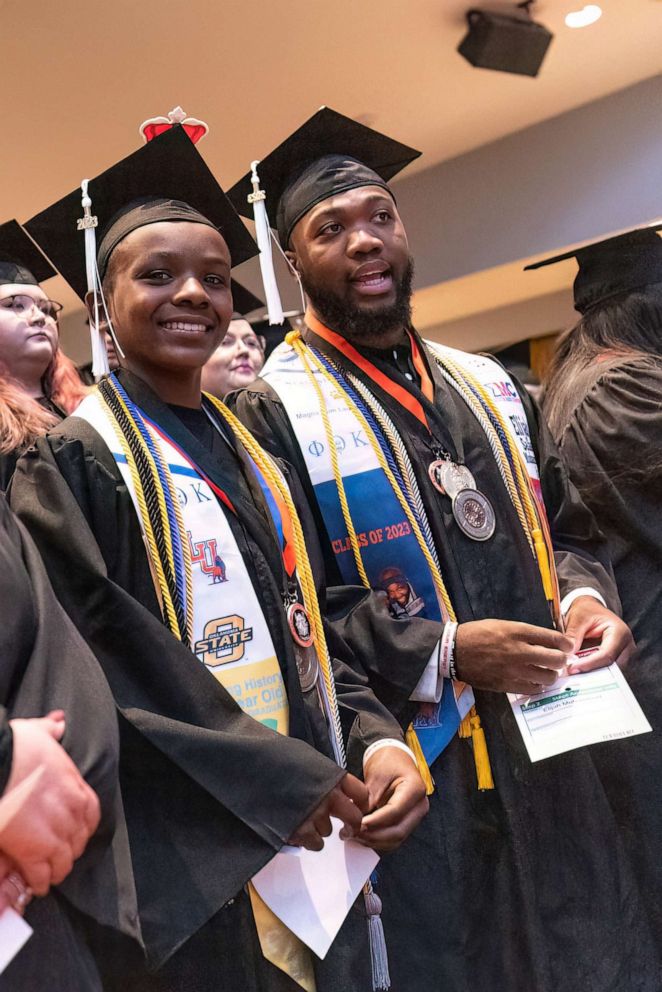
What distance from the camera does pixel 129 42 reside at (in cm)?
475

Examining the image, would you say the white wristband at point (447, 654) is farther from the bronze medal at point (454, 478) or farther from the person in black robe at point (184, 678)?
the bronze medal at point (454, 478)

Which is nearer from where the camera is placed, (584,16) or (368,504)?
(368,504)

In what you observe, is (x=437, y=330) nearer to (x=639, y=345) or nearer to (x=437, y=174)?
(x=437, y=174)

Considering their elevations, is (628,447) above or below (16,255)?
below

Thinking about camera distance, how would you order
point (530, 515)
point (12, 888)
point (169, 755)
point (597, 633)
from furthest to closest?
point (530, 515)
point (597, 633)
point (169, 755)
point (12, 888)

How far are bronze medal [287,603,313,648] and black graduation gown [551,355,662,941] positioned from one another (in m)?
0.93

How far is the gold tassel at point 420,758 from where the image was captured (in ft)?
6.30

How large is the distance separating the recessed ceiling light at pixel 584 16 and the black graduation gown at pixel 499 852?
12.5 ft

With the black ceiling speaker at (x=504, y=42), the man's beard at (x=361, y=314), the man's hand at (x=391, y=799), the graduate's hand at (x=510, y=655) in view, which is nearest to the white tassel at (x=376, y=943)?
the man's hand at (x=391, y=799)

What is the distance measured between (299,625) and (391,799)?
34 cm

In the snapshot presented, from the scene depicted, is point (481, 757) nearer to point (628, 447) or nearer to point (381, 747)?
point (381, 747)

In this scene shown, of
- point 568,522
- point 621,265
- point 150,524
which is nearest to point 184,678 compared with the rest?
point 150,524

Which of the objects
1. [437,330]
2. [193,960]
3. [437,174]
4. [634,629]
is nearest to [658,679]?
[634,629]

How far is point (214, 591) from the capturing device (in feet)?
5.44
